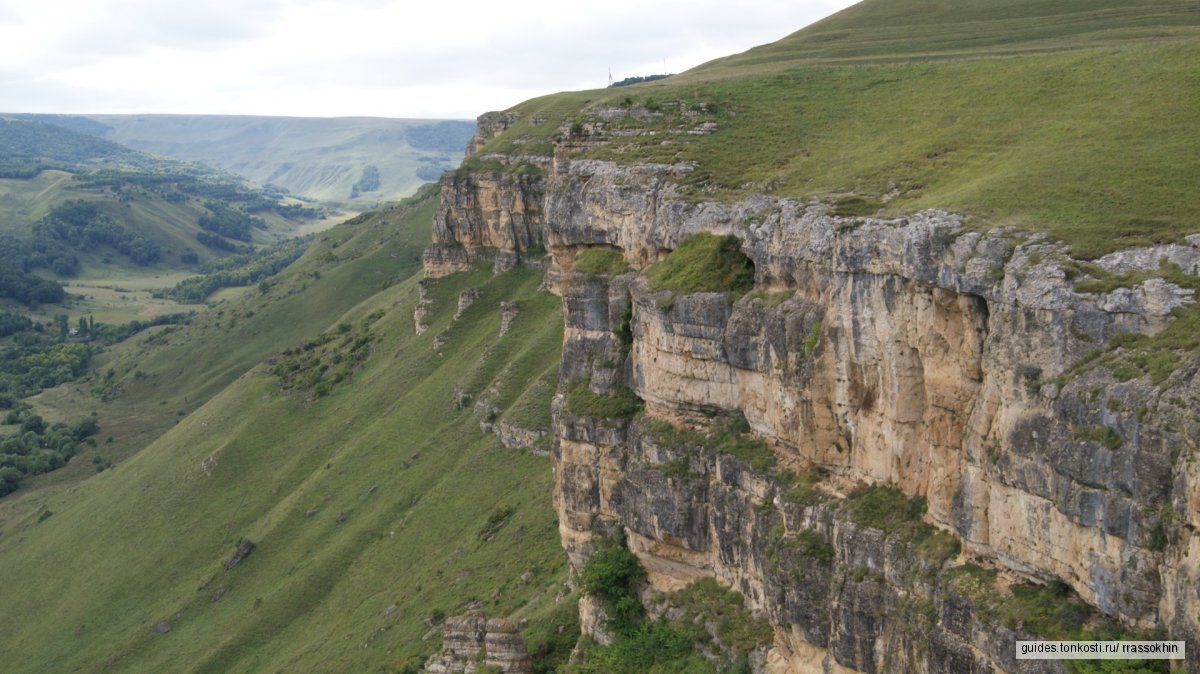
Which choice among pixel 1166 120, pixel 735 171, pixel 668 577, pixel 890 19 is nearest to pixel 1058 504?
pixel 1166 120

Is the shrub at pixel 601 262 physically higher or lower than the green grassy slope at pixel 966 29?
lower

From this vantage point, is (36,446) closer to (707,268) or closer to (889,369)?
(707,268)

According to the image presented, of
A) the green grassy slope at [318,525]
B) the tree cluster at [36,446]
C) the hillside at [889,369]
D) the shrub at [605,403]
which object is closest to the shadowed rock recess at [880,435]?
the hillside at [889,369]

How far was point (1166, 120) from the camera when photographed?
42.0m

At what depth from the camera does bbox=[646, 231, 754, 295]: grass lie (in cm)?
4625

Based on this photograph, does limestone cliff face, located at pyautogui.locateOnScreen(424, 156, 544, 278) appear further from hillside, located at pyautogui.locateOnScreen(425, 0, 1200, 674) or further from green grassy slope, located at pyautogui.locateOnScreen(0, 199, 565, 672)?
hillside, located at pyautogui.locateOnScreen(425, 0, 1200, 674)

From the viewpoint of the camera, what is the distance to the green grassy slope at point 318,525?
251 feet

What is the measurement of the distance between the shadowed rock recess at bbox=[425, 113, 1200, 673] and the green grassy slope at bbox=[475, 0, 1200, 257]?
8.51ft

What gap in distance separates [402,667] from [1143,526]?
48.4 meters

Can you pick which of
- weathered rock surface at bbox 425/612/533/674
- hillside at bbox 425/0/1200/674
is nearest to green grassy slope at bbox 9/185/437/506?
weathered rock surface at bbox 425/612/533/674

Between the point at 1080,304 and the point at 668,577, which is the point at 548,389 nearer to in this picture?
the point at 668,577

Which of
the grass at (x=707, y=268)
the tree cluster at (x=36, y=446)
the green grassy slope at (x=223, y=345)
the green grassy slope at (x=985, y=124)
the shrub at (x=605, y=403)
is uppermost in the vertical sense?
the green grassy slope at (x=985, y=124)

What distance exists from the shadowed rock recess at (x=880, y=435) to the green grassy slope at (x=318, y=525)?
50.9 ft

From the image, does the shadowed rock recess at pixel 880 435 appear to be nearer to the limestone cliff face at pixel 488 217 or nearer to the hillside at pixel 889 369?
the hillside at pixel 889 369
